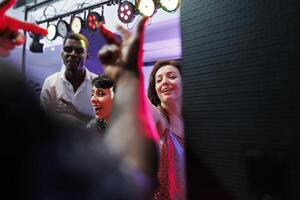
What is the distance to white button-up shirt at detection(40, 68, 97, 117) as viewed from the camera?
3.34 metres

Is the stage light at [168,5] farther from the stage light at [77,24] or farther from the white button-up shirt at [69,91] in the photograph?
the stage light at [77,24]

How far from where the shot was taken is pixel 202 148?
190cm

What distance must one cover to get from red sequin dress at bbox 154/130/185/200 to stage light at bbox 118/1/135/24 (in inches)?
37.2

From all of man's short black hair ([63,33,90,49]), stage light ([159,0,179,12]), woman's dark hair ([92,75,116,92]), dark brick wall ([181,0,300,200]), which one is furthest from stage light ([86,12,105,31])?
dark brick wall ([181,0,300,200])

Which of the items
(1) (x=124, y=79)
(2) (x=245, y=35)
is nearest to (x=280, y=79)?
(2) (x=245, y=35)

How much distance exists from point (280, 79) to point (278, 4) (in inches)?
11.9

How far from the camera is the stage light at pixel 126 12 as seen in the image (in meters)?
2.99

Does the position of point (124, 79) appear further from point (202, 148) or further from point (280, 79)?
point (202, 148)

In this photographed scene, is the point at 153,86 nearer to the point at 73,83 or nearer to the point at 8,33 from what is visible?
the point at 73,83

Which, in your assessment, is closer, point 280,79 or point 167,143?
point 280,79

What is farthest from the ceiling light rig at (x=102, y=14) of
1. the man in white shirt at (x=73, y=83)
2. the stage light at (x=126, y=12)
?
the man in white shirt at (x=73, y=83)

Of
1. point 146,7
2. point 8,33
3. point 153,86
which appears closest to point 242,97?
point 8,33

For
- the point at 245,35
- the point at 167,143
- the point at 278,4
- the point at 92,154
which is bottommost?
the point at 167,143

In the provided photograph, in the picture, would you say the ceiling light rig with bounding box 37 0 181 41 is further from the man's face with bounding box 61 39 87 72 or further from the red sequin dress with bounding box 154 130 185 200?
the red sequin dress with bounding box 154 130 185 200
